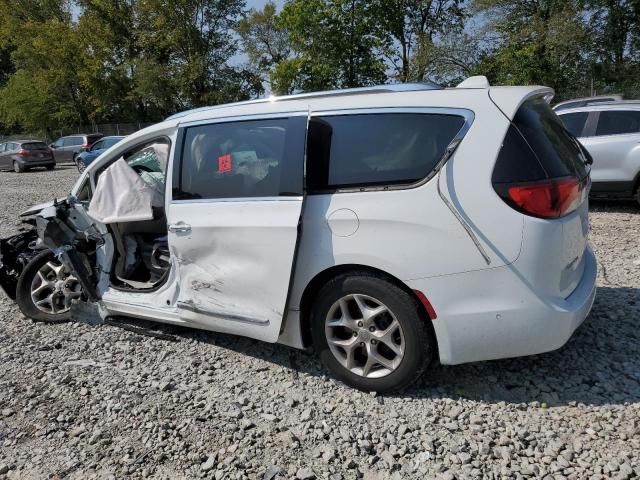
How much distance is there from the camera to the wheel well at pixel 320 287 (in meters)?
2.75

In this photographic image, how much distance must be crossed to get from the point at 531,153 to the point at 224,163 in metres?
1.92

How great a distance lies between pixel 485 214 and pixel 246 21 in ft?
141

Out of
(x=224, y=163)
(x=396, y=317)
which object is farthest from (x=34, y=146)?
(x=396, y=317)

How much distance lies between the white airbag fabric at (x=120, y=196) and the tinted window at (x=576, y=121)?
6.79 meters

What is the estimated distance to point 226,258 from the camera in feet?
10.6

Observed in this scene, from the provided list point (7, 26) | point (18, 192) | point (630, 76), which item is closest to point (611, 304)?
point (18, 192)

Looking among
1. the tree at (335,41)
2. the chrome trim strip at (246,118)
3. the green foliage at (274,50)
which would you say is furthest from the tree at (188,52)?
the chrome trim strip at (246,118)

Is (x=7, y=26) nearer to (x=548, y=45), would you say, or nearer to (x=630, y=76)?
(x=548, y=45)

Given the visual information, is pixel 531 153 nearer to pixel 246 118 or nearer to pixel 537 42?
pixel 246 118

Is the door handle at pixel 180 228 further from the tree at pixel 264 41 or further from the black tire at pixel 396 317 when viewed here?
the tree at pixel 264 41

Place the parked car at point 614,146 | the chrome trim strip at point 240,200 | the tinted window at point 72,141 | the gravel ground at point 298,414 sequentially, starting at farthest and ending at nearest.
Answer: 1. the tinted window at point 72,141
2. the parked car at point 614,146
3. the chrome trim strip at point 240,200
4. the gravel ground at point 298,414

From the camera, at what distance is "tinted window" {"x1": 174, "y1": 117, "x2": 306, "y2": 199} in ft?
9.86

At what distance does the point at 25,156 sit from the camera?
905 inches

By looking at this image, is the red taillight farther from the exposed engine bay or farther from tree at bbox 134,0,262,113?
tree at bbox 134,0,262,113
